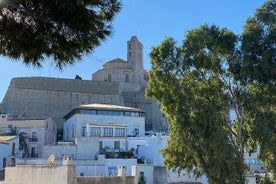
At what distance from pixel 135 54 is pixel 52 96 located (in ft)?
73.1

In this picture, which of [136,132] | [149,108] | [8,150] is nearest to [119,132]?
[136,132]

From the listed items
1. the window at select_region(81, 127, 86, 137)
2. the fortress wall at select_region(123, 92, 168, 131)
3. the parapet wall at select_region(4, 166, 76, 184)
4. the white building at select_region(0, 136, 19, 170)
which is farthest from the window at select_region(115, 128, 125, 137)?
the parapet wall at select_region(4, 166, 76, 184)

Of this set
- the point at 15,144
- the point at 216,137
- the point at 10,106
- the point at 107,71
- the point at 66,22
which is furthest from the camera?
the point at 107,71

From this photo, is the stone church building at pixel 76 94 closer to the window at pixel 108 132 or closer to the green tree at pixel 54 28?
the window at pixel 108 132

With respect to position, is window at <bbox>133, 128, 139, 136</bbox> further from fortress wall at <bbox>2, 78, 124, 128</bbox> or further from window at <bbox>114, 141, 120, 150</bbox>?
fortress wall at <bbox>2, 78, 124, 128</bbox>

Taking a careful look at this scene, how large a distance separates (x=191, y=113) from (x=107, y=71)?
5638 cm

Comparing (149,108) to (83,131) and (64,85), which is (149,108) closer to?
(64,85)

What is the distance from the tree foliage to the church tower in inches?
2241

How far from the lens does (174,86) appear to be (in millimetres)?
17938

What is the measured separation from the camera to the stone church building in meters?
57.7

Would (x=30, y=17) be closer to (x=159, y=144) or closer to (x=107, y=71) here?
(x=159, y=144)

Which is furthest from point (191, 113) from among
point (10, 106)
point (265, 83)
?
point (10, 106)

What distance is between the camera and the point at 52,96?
2354 inches

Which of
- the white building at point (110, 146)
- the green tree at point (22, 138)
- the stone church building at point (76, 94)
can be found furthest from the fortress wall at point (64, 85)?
the green tree at point (22, 138)
